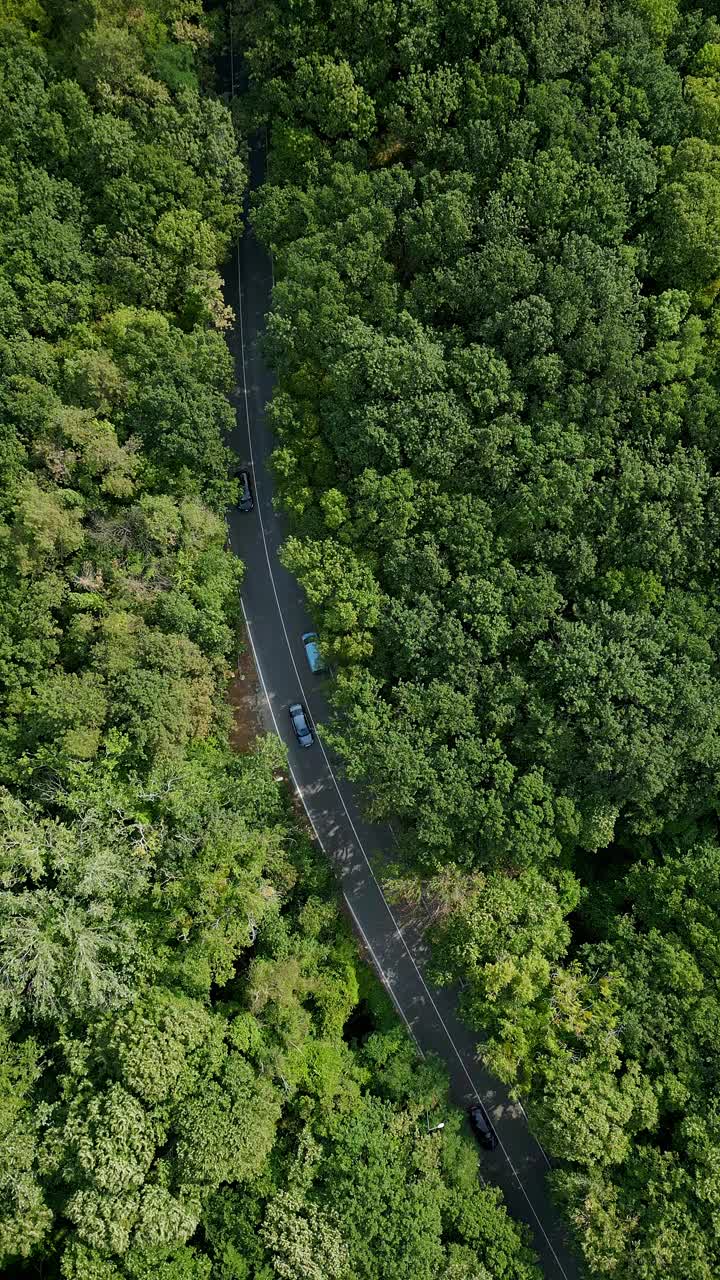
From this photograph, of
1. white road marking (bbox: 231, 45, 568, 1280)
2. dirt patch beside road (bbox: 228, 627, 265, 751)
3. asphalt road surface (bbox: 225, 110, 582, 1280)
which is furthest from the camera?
dirt patch beside road (bbox: 228, 627, 265, 751)

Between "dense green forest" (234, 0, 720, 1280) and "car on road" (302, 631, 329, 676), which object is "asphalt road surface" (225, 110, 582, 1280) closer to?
"car on road" (302, 631, 329, 676)

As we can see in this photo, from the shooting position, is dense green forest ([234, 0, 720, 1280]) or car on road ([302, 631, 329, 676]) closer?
dense green forest ([234, 0, 720, 1280])

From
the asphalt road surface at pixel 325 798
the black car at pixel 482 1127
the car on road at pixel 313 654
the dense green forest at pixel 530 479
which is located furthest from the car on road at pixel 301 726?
the black car at pixel 482 1127

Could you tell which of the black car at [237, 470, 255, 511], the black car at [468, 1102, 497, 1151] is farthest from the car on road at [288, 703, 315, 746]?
the black car at [468, 1102, 497, 1151]

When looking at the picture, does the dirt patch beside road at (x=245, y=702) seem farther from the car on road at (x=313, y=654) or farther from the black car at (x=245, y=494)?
the black car at (x=245, y=494)

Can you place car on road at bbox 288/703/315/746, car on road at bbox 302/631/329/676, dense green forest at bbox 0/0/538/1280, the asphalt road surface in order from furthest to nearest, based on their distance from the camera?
1. car on road at bbox 288/703/315/746
2. car on road at bbox 302/631/329/676
3. the asphalt road surface
4. dense green forest at bbox 0/0/538/1280
